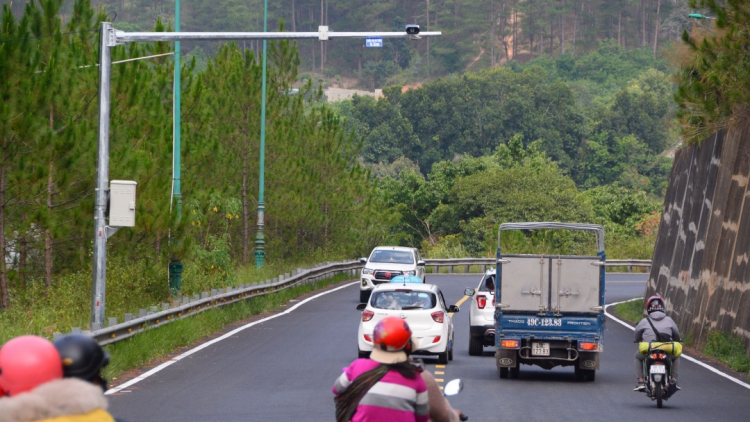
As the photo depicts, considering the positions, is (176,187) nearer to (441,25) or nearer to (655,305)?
(655,305)

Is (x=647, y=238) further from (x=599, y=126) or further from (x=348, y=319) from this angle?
(x=599, y=126)

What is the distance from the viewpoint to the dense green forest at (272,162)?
2353 centimetres

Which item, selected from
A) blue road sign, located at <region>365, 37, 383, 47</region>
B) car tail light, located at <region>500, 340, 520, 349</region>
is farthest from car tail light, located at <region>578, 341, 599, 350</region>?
blue road sign, located at <region>365, 37, 383, 47</region>

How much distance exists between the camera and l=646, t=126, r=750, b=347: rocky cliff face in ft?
80.4

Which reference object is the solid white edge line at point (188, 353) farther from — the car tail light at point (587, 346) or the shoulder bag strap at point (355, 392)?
the shoulder bag strap at point (355, 392)

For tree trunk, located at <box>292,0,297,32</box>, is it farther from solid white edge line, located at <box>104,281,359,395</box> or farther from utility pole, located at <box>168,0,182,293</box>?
utility pole, located at <box>168,0,182,293</box>

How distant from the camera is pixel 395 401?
22.3 ft

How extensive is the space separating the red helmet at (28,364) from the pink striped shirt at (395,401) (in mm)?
2819

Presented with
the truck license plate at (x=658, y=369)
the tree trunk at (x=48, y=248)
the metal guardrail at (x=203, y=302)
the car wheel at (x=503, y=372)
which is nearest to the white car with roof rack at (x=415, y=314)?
the car wheel at (x=503, y=372)

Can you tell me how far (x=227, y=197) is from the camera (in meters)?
40.1

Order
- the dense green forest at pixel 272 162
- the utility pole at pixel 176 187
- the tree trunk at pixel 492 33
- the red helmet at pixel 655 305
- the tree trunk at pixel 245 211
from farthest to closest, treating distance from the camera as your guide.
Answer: the tree trunk at pixel 492 33, the tree trunk at pixel 245 211, the utility pole at pixel 176 187, the dense green forest at pixel 272 162, the red helmet at pixel 655 305

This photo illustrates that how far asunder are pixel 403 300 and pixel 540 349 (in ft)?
9.19

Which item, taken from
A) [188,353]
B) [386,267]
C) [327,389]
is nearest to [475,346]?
[188,353]

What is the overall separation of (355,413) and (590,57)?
165867mm
